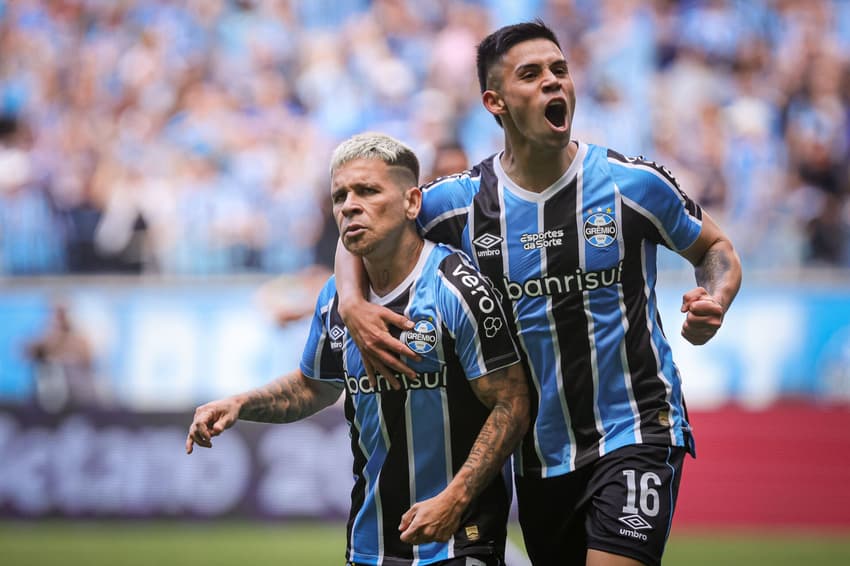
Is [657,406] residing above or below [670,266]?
below

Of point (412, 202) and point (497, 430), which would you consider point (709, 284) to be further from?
point (412, 202)

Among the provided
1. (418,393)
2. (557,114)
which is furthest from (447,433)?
(557,114)

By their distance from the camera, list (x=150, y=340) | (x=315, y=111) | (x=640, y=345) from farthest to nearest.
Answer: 1. (x=315, y=111)
2. (x=150, y=340)
3. (x=640, y=345)

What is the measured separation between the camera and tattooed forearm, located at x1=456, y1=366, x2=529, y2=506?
14.1 ft

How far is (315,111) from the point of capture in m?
15.4

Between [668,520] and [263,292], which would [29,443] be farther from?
[668,520]

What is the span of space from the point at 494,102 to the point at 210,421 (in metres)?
1.72

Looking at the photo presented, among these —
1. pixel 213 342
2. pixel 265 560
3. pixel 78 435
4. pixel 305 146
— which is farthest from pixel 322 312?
pixel 305 146

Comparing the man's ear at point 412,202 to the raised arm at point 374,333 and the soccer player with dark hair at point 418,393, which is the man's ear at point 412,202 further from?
the raised arm at point 374,333

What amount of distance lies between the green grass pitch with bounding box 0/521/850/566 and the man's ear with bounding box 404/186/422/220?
19.1 ft

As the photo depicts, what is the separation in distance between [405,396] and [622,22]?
11392mm

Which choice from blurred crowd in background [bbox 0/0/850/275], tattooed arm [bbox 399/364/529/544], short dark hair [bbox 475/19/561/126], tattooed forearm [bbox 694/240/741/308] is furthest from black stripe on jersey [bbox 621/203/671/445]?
blurred crowd in background [bbox 0/0/850/275]

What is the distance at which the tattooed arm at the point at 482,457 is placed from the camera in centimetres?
416

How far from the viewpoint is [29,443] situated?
11781 millimetres
